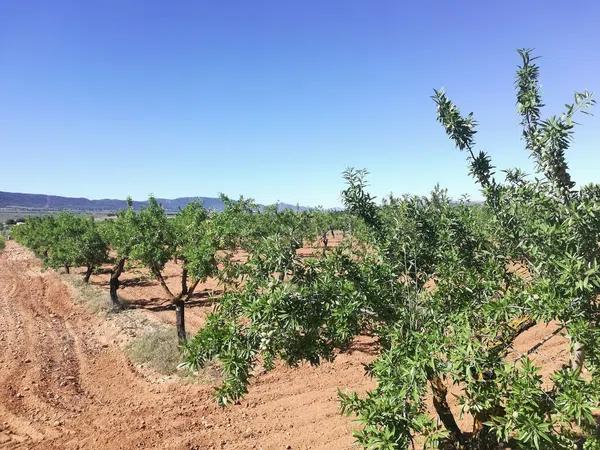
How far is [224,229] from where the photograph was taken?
650 inches

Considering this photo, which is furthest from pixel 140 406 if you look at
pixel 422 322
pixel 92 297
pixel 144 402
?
pixel 92 297

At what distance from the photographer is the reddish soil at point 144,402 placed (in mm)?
12125

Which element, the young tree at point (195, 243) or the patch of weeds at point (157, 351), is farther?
the patch of weeds at point (157, 351)

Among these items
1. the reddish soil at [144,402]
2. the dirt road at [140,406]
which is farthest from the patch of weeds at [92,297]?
the dirt road at [140,406]

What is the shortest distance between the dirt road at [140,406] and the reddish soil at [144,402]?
33 millimetres

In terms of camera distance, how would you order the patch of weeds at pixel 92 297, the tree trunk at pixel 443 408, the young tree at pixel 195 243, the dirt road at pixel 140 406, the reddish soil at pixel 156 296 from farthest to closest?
the patch of weeds at pixel 92 297 → the reddish soil at pixel 156 296 → the young tree at pixel 195 243 → the dirt road at pixel 140 406 → the tree trunk at pixel 443 408

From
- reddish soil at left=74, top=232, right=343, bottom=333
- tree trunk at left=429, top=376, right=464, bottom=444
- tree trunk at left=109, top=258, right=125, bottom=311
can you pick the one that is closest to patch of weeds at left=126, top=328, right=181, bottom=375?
reddish soil at left=74, top=232, right=343, bottom=333

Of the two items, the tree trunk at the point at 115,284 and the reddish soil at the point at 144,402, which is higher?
the tree trunk at the point at 115,284

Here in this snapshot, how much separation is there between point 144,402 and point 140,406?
13.9 inches

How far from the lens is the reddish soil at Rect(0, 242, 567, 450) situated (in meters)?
12.1

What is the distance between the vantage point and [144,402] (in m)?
14.9

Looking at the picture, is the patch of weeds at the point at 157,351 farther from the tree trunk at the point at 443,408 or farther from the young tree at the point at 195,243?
the tree trunk at the point at 443,408

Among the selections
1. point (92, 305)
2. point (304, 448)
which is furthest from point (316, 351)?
point (92, 305)

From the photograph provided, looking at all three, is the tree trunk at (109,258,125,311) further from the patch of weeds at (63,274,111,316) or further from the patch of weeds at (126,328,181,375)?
the patch of weeds at (126,328,181,375)
